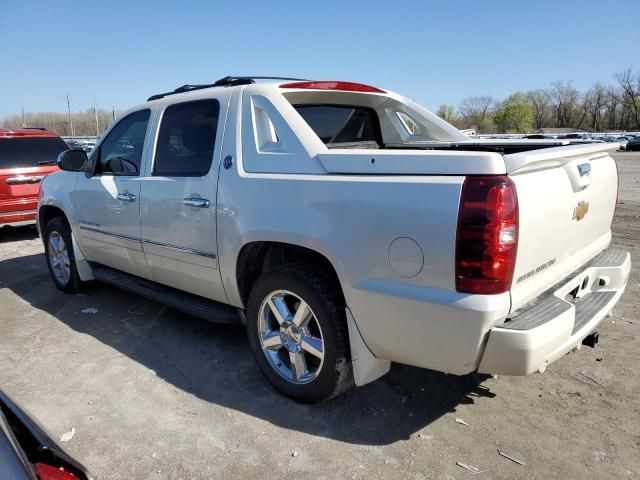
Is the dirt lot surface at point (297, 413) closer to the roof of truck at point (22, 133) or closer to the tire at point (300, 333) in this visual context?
the tire at point (300, 333)

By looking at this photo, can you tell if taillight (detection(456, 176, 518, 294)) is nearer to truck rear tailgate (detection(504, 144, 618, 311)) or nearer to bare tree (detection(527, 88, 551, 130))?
truck rear tailgate (detection(504, 144, 618, 311))

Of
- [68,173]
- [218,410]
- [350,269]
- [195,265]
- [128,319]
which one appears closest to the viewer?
[350,269]

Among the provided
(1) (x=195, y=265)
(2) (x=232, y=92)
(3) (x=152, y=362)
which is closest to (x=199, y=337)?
(3) (x=152, y=362)

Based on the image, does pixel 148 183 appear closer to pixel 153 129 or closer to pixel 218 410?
pixel 153 129

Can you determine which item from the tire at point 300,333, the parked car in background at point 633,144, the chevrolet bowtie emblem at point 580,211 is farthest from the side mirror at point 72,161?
the parked car in background at point 633,144

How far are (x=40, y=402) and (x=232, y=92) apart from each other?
2.39 meters

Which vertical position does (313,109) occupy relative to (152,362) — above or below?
above

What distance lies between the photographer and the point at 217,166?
3.35 metres

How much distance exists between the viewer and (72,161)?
15.7 feet

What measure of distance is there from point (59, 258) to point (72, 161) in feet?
4.09

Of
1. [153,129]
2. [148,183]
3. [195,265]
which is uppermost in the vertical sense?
[153,129]

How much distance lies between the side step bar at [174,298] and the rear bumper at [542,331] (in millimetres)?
1853

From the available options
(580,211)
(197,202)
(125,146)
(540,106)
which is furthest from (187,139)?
(540,106)

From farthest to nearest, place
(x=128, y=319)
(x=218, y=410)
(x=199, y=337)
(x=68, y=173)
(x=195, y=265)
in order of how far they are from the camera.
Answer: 1. (x=68, y=173)
2. (x=128, y=319)
3. (x=199, y=337)
4. (x=195, y=265)
5. (x=218, y=410)
